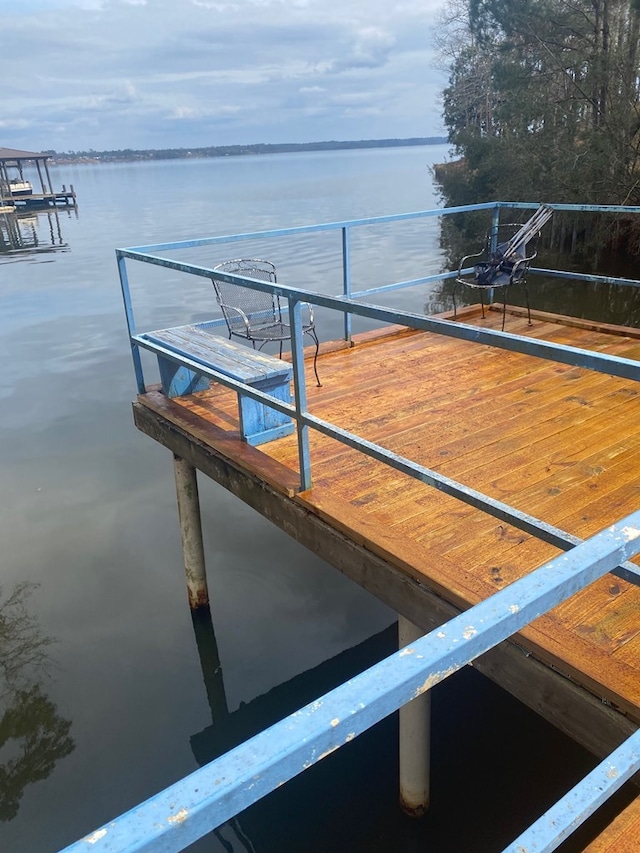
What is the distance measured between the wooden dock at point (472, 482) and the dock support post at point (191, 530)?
1.75 feet

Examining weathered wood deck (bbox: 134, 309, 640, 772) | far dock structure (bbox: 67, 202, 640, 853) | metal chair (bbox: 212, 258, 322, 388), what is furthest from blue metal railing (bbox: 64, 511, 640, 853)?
metal chair (bbox: 212, 258, 322, 388)

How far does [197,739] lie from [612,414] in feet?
11.8

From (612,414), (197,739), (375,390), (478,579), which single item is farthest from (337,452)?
(197,739)

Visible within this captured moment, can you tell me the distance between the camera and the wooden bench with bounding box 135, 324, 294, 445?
3.72 m

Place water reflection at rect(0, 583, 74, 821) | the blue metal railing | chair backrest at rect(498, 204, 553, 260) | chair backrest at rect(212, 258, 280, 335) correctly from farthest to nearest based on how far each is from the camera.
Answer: chair backrest at rect(498, 204, 553, 260) < chair backrest at rect(212, 258, 280, 335) < water reflection at rect(0, 583, 74, 821) < the blue metal railing

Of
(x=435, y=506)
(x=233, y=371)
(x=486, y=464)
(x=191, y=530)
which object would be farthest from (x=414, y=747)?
(x=191, y=530)

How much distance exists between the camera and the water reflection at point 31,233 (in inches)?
1067

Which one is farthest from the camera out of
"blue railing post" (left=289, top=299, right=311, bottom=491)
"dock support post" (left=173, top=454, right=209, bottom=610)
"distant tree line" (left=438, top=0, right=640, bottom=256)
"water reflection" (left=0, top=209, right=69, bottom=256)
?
"water reflection" (left=0, top=209, right=69, bottom=256)

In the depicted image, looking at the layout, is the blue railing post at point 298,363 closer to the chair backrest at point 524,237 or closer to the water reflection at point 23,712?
the water reflection at point 23,712

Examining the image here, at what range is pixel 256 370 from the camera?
3748 mm

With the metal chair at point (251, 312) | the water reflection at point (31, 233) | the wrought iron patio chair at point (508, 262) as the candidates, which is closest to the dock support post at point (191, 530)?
the metal chair at point (251, 312)

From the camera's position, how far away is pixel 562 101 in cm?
1795

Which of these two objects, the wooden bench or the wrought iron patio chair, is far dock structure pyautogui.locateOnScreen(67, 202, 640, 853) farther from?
the wrought iron patio chair

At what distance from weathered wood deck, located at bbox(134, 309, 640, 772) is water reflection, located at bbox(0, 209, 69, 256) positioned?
24543 millimetres
